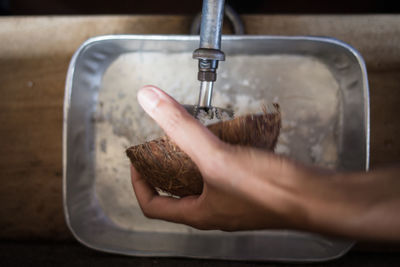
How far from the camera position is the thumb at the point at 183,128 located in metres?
0.29

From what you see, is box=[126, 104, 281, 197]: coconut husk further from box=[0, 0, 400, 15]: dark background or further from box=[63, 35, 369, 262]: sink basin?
box=[0, 0, 400, 15]: dark background

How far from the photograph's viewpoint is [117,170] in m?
0.56

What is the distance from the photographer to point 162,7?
0.89m

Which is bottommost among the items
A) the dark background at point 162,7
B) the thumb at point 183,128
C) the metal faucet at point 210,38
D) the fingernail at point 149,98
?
→ the thumb at point 183,128

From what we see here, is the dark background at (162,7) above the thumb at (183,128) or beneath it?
above

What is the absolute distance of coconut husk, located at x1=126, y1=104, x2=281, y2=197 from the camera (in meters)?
0.35

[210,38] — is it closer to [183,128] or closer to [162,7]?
[183,128]

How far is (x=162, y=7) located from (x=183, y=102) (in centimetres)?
51

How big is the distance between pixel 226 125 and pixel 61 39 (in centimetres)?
42

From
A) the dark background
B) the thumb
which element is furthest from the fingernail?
the dark background

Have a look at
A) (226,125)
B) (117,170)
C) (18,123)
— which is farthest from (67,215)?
(226,125)

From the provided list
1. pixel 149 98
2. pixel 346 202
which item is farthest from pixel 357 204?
pixel 149 98

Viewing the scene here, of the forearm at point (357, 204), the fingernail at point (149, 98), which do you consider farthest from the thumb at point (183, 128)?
the forearm at point (357, 204)

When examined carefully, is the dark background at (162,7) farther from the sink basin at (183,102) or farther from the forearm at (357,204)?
the forearm at (357,204)
